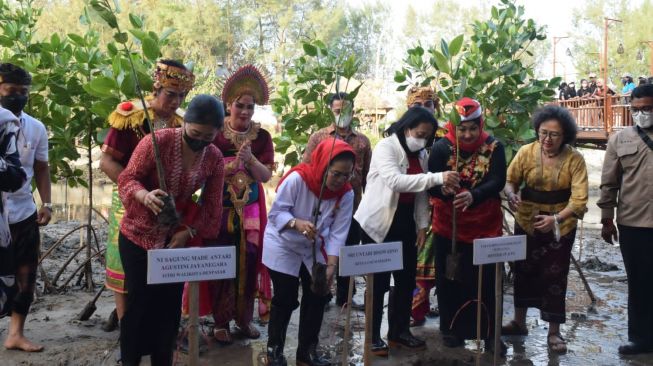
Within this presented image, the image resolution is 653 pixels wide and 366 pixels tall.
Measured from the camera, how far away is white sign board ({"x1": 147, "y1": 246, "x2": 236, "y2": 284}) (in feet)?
7.98

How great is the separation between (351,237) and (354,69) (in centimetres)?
131

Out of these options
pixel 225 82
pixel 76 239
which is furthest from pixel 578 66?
pixel 225 82

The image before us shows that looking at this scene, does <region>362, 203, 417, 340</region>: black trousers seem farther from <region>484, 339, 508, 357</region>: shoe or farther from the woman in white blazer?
<region>484, 339, 508, 357</region>: shoe

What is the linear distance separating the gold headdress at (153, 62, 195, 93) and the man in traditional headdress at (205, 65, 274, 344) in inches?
17.1

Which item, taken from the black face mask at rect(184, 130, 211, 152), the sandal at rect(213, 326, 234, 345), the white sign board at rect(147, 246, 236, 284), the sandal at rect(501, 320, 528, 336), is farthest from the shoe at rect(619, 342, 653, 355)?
the black face mask at rect(184, 130, 211, 152)

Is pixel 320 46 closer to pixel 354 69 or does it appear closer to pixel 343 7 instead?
pixel 354 69

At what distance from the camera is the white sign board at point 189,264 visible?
2.43 metres

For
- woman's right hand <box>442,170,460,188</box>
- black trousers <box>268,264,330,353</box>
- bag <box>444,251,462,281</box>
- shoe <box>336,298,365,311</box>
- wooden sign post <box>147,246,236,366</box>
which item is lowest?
shoe <box>336,298,365,311</box>

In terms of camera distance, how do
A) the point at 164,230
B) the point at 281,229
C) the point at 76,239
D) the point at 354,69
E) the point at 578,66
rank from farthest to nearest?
the point at 578,66, the point at 76,239, the point at 354,69, the point at 281,229, the point at 164,230

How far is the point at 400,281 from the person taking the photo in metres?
4.00

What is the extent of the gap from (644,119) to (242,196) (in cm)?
273

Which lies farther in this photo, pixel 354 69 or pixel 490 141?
pixel 354 69

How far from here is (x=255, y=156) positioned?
4.08 metres

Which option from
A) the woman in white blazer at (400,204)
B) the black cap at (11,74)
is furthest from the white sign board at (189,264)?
the black cap at (11,74)
